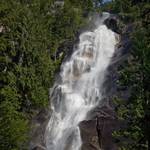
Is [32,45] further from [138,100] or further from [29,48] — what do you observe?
[138,100]

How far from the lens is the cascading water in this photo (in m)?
49.5

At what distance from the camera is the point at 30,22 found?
6028 centimetres

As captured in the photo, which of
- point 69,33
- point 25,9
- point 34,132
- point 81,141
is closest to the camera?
point 81,141

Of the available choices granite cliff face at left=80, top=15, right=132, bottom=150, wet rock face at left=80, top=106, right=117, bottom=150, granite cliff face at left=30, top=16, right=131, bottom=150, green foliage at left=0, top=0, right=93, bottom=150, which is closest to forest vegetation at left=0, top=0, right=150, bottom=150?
green foliage at left=0, top=0, right=93, bottom=150

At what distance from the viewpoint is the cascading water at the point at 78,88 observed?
49469 mm

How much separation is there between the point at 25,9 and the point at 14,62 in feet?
22.6

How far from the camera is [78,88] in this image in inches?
2217

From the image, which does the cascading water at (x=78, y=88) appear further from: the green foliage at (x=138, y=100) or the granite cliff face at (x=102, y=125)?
the green foliage at (x=138, y=100)

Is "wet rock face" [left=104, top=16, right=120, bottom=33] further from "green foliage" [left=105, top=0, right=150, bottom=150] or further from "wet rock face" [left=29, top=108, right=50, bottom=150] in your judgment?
"green foliage" [left=105, top=0, right=150, bottom=150]

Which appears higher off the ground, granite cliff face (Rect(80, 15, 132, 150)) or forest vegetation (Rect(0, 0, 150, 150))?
forest vegetation (Rect(0, 0, 150, 150))

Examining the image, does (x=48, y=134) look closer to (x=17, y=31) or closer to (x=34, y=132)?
(x=34, y=132)

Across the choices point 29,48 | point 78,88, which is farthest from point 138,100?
point 29,48

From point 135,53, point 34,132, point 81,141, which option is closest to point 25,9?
point 34,132

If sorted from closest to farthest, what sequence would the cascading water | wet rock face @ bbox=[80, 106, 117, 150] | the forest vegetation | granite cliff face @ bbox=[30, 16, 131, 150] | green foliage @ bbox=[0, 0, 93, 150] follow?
the forest vegetation
wet rock face @ bbox=[80, 106, 117, 150]
granite cliff face @ bbox=[30, 16, 131, 150]
the cascading water
green foliage @ bbox=[0, 0, 93, 150]
